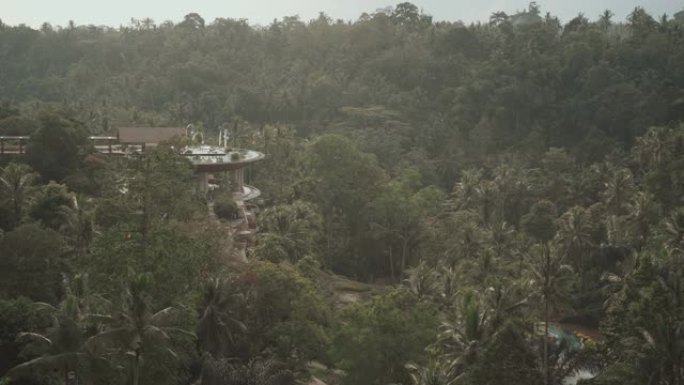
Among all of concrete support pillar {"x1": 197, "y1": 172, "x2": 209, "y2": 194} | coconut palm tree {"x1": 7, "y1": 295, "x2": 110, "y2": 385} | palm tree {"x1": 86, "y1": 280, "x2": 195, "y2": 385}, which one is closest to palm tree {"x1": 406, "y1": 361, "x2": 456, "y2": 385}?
palm tree {"x1": 86, "y1": 280, "x2": 195, "y2": 385}

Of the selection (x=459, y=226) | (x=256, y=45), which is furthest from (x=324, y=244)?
(x=256, y=45)

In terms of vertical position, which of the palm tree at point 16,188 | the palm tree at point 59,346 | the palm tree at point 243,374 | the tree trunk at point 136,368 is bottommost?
the palm tree at point 243,374

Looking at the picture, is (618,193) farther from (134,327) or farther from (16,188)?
(134,327)

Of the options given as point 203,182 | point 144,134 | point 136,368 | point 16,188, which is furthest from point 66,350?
point 144,134

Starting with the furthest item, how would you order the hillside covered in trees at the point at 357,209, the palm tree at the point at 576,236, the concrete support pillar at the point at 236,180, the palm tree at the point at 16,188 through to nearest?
the concrete support pillar at the point at 236,180
the palm tree at the point at 576,236
the palm tree at the point at 16,188
the hillside covered in trees at the point at 357,209

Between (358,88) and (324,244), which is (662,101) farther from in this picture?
(324,244)

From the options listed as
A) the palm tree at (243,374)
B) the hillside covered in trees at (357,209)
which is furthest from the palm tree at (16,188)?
the palm tree at (243,374)

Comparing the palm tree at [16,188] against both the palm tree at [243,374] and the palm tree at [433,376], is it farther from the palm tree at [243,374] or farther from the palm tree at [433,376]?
the palm tree at [433,376]
